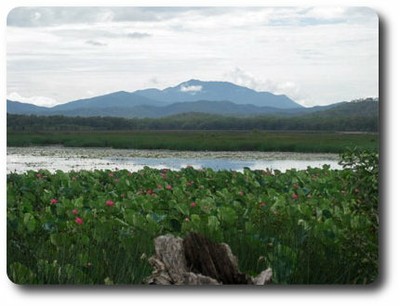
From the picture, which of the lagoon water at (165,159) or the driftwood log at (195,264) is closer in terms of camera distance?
the driftwood log at (195,264)

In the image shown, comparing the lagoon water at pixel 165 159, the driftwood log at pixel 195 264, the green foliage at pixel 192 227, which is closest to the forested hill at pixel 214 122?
the lagoon water at pixel 165 159

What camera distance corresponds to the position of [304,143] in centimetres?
608

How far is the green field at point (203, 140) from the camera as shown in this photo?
5855 millimetres

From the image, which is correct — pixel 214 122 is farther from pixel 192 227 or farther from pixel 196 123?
pixel 192 227

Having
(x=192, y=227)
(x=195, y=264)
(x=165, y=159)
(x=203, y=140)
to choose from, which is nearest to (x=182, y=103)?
(x=203, y=140)

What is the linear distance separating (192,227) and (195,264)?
17.3 inches

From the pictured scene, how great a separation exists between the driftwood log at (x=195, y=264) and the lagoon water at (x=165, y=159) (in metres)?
1.02

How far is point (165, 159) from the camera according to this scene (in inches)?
249

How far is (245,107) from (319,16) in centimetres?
80

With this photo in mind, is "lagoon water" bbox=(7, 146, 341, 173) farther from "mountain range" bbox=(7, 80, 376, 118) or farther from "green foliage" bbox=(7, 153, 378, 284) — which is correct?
"mountain range" bbox=(7, 80, 376, 118)

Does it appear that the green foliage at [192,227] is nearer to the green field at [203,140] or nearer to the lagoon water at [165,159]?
the lagoon water at [165,159]

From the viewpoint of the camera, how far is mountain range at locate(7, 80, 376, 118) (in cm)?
570
